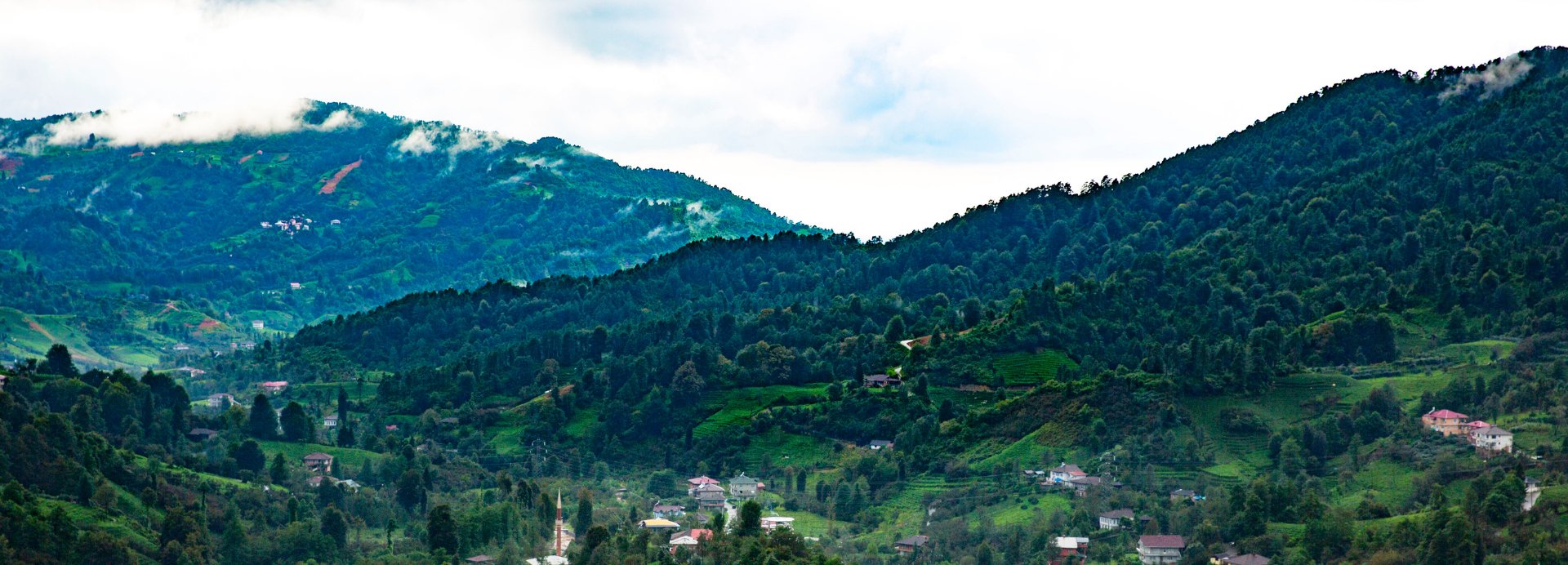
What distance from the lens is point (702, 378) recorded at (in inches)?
4700

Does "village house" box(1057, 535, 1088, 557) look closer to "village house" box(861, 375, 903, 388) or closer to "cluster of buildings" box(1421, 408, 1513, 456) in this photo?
"cluster of buildings" box(1421, 408, 1513, 456)

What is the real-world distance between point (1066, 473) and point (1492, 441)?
19.8 m

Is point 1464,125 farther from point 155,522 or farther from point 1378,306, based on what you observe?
point 155,522

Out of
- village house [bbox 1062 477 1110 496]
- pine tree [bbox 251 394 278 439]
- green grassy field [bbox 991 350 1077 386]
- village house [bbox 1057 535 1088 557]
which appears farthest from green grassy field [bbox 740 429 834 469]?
pine tree [bbox 251 394 278 439]

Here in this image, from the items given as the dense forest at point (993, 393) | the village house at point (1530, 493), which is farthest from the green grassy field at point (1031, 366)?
the village house at point (1530, 493)

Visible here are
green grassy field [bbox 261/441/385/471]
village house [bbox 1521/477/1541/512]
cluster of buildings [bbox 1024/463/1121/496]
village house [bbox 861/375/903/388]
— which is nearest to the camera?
village house [bbox 1521/477/1541/512]

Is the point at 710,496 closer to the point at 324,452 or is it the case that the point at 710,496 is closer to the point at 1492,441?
the point at 324,452

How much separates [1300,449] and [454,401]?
5832cm

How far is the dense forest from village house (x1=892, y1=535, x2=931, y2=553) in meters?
0.20

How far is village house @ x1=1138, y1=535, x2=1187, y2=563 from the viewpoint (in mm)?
81000

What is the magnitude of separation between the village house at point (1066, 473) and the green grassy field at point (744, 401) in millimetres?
22469

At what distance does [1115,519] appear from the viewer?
283 feet

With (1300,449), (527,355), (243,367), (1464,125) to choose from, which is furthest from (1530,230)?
(243,367)

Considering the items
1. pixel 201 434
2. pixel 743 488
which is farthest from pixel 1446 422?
pixel 201 434
